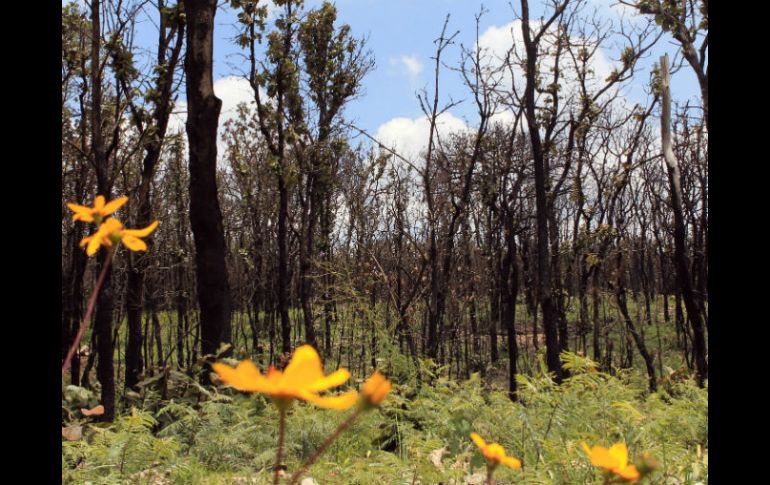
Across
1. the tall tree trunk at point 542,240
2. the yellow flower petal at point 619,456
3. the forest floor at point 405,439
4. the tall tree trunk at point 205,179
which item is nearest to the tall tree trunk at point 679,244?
the tall tree trunk at point 542,240

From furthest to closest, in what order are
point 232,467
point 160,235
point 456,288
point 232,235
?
point 232,235 → point 456,288 → point 160,235 → point 232,467

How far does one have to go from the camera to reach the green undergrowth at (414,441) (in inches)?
72.1

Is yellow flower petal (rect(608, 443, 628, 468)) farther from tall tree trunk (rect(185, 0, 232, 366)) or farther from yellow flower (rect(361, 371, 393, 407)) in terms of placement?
tall tree trunk (rect(185, 0, 232, 366))

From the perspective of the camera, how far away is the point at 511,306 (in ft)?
35.9

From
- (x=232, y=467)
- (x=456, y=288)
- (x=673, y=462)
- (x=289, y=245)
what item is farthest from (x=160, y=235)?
(x=673, y=462)

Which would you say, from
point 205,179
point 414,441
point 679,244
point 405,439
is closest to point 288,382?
point 414,441

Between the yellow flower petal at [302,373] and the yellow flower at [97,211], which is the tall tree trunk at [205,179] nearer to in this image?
the yellow flower at [97,211]

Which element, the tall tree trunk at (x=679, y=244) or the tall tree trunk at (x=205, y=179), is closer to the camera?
the tall tree trunk at (x=205, y=179)

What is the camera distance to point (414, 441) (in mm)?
2160

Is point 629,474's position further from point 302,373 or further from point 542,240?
point 542,240
